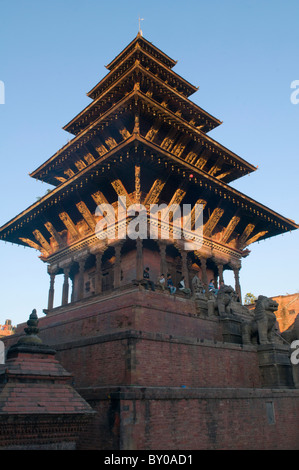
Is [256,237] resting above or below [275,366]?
above

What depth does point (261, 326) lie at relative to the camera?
13.6 meters

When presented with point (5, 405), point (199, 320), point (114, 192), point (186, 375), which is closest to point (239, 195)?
point (114, 192)

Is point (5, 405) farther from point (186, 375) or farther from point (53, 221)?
point (53, 221)

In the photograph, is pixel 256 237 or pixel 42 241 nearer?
pixel 42 241

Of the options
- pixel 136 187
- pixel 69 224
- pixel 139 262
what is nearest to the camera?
pixel 139 262

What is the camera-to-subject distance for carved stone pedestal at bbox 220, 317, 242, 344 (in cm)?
1352

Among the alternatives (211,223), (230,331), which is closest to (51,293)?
(211,223)

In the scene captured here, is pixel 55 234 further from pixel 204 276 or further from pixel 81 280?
pixel 204 276

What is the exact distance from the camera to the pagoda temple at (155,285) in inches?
360

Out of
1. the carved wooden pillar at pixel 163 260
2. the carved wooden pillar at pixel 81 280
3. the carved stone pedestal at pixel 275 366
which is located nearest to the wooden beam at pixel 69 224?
the carved wooden pillar at pixel 81 280

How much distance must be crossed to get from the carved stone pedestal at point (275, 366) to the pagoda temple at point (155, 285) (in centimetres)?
4

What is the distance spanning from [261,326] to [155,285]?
4069 mm

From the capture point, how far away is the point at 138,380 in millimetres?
9000
